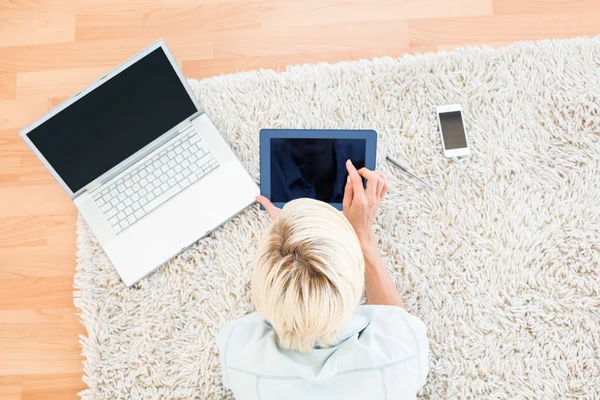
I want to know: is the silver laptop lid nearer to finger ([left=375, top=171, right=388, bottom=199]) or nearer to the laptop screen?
the laptop screen

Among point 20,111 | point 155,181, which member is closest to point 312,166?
point 155,181

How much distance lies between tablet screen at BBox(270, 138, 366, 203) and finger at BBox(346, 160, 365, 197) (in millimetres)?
44

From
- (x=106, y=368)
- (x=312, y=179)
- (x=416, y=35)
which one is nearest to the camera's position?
(x=312, y=179)

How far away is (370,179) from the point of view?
3.38 ft

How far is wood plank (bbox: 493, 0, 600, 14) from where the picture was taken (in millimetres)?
1346

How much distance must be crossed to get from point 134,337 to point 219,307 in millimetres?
232

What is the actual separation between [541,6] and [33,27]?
1468 mm

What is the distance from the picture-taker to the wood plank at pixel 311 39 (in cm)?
134

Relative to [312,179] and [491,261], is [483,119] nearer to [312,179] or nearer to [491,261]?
[491,261]

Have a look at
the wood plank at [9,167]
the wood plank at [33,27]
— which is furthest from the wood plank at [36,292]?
the wood plank at [33,27]

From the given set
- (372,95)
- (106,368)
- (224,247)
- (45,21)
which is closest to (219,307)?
(224,247)

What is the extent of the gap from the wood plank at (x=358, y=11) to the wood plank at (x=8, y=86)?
74cm

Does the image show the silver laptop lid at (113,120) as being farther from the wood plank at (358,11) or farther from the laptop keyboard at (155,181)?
the wood plank at (358,11)

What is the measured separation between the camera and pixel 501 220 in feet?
4.05
